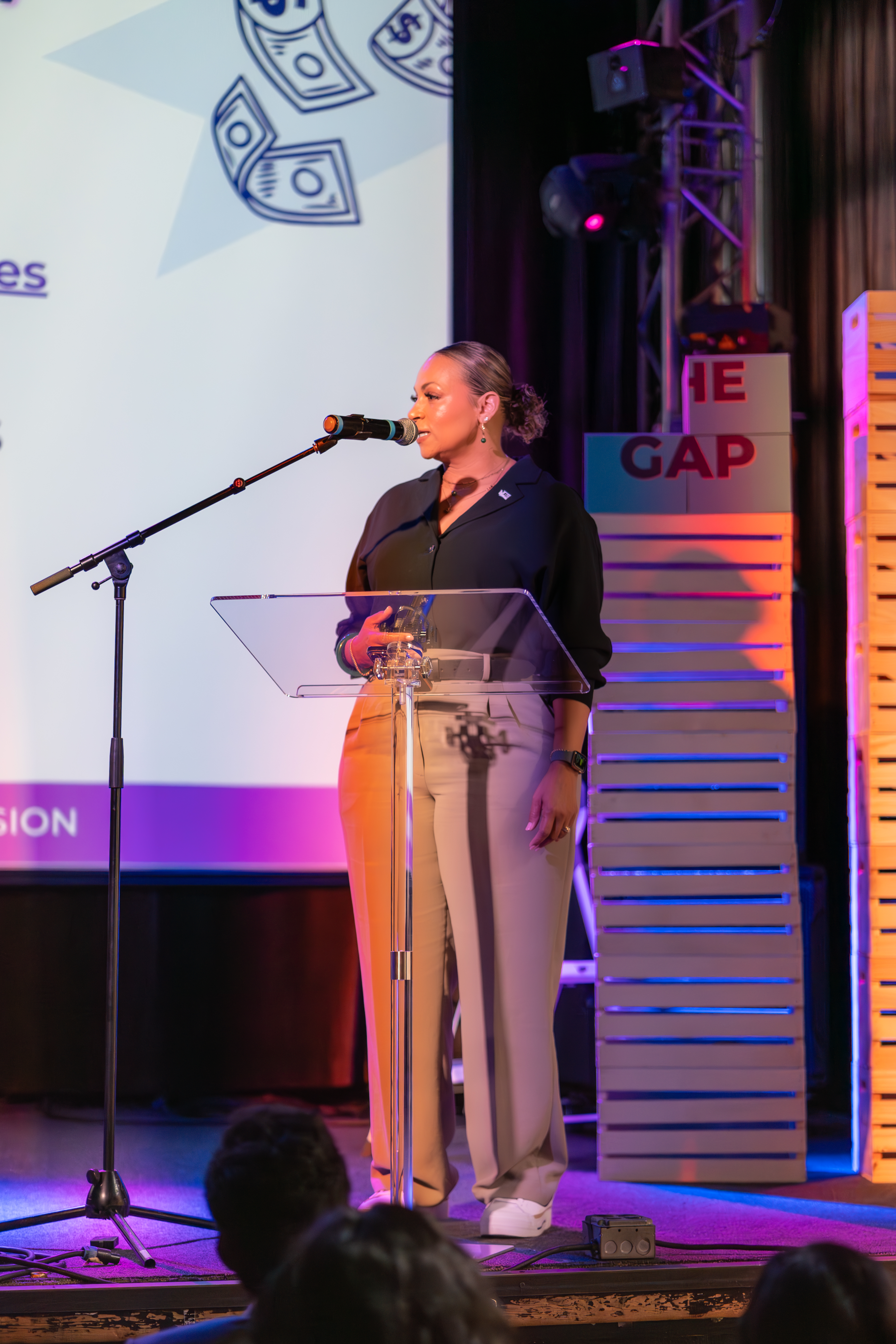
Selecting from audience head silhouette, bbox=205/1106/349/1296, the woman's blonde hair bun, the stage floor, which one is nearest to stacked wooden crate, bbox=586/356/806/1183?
the stage floor

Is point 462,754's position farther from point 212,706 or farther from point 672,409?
point 672,409

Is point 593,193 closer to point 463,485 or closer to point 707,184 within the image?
point 707,184

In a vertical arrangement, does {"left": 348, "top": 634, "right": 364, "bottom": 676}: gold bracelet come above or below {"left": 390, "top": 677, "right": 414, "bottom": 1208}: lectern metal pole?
above

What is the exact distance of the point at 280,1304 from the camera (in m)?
1.05

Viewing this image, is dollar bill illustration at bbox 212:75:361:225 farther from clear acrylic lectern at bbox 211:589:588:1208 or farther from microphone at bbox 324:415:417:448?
clear acrylic lectern at bbox 211:589:588:1208

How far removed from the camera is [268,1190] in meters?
1.38

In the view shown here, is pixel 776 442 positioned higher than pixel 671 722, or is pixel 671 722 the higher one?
pixel 776 442

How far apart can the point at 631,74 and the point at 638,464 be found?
1515 mm

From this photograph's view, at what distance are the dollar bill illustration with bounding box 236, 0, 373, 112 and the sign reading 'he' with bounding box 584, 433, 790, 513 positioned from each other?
1.63 meters

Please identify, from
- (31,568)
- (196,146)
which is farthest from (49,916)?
(196,146)

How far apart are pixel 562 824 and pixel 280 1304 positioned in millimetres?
1642

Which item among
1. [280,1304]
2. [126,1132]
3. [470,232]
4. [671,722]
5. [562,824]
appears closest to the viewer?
[280,1304]

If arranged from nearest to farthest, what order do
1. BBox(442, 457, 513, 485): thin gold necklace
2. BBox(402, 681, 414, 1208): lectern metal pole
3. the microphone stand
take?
BBox(402, 681, 414, 1208): lectern metal pole < the microphone stand < BBox(442, 457, 513, 485): thin gold necklace

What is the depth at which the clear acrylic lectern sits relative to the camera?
2156 millimetres
